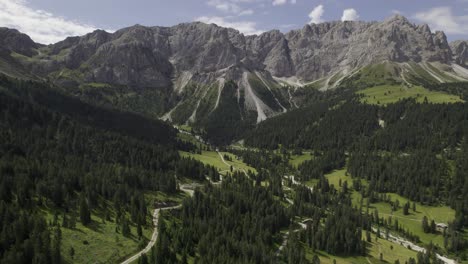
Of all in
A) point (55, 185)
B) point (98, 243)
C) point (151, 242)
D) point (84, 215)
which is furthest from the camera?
point (55, 185)

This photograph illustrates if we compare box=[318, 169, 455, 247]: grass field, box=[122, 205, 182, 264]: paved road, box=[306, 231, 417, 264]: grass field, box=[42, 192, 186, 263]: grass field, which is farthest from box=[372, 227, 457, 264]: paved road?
box=[42, 192, 186, 263]: grass field

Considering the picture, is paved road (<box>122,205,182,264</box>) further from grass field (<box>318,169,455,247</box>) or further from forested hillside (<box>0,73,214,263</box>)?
grass field (<box>318,169,455,247</box>)

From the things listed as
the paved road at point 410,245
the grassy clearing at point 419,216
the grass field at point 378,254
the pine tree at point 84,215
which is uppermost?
the pine tree at point 84,215

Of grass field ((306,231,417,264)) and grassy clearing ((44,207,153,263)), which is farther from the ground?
grassy clearing ((44,207,153,263))

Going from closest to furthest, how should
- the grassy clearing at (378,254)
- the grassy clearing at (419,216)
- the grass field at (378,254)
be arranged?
1. the grass field at (378,254)
2. the grassy clearing at (378,254)
3. the grassy clearing at (419,216)

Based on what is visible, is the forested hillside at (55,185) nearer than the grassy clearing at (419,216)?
Yes

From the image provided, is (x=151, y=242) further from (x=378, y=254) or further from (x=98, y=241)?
(x=378, y=254)

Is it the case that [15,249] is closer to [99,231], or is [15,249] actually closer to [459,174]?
[99,231]

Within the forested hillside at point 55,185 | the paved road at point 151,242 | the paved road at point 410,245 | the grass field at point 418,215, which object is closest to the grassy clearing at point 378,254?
the paved road at point 410,245

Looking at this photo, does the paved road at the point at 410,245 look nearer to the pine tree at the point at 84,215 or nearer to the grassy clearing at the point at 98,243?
the grassy clearing at the point at 98,243

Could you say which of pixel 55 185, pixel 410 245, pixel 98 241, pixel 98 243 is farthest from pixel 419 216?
pixel 55 185

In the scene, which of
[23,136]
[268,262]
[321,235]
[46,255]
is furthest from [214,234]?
[23,136]
